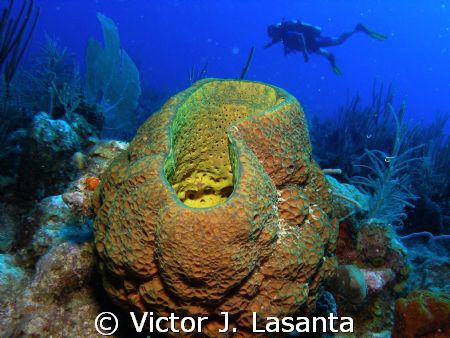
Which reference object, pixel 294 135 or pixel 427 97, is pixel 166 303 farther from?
pixel 427 97

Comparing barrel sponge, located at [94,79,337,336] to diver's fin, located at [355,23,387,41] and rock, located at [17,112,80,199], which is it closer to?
rock, located at [17,112,80,199]

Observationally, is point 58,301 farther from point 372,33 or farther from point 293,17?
point 293,17

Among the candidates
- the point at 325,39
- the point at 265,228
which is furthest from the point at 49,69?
the point at 325,39

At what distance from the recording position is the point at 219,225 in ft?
4.41

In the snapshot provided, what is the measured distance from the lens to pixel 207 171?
2295mm

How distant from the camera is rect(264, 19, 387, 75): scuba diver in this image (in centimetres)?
1209

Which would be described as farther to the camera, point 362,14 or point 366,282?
point 362,14

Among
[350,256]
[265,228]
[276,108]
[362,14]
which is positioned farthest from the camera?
[362,14]

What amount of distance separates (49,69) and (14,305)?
764cm

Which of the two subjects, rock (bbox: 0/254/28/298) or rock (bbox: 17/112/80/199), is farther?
rock (bbox: 17/112/80/199)

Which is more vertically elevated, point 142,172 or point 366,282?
point 142,172
